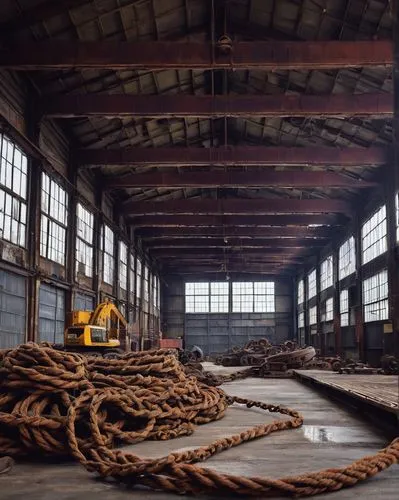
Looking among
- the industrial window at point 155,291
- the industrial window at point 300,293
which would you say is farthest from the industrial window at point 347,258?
the industrial window at point 155,291

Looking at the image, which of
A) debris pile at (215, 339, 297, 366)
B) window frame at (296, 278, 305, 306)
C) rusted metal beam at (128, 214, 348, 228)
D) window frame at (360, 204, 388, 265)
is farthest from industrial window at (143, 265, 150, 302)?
window frame at (360, 204, 388, 265)

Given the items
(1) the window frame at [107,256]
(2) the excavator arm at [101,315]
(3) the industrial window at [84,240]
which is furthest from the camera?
(1) the window frame at [107,256]

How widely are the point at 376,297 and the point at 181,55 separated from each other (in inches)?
530

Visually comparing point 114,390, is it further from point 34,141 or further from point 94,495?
point 34,141

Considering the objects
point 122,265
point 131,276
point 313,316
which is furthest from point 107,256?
point 313,316

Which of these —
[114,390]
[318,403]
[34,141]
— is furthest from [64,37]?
[114,390]

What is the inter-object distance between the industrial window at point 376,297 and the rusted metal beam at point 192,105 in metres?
8.10

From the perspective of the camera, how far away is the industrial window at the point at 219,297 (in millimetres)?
44125

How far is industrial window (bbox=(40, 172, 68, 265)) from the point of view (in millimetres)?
16734

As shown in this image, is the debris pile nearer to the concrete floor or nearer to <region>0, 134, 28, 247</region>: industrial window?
<region>0, 134, 28, 247</region>: industrial window

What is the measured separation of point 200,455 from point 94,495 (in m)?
0.96

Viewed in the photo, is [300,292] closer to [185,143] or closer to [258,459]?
[185,143]

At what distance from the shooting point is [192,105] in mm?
15930

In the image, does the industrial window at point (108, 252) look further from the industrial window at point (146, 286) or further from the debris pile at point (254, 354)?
the industrial window at point (146, 286)
